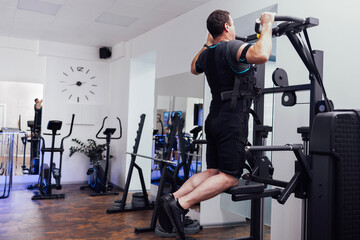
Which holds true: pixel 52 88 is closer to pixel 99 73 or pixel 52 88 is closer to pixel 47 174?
pixel 99 73

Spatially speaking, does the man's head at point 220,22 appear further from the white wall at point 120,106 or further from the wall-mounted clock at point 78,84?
the wall-mounted clock at point 78,84

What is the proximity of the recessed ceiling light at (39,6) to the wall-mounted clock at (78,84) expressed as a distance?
2155 millimetres

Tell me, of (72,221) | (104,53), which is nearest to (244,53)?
(72,221)

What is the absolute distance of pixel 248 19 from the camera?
3.86m

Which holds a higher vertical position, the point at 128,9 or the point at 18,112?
the point at 128,9

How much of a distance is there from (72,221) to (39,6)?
3.07 metres

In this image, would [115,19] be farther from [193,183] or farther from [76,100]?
[193,183]

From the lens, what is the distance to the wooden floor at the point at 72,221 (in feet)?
13.0

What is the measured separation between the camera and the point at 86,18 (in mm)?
5578

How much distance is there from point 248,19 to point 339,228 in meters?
2.53

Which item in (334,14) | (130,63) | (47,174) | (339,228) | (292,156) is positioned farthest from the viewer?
(130,63)

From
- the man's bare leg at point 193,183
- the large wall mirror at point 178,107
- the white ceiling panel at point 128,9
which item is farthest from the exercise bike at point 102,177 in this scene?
the man's bare leg at point 193,183

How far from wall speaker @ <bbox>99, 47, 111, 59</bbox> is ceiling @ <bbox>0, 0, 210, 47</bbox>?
1.27 feet

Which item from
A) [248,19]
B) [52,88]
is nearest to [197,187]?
[248,19]
